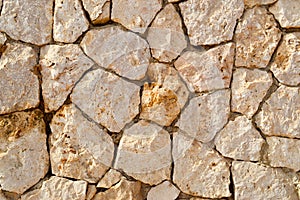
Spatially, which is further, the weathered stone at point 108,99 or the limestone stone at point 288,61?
the weathered stone at point 108,99

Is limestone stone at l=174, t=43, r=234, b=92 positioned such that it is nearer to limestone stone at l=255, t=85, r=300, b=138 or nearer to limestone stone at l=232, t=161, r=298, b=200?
limestone stone at l=255, t=85, r=300, b=138

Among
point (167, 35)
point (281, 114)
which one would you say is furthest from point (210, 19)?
point (281, 114)

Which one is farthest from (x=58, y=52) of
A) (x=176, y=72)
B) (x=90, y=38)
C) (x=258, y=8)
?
(x=258, y=8)

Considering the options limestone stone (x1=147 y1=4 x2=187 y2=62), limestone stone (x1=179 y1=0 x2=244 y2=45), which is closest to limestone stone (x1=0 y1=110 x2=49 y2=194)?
limestone stone (x1=147 y1=4 x2=187 y2=62)

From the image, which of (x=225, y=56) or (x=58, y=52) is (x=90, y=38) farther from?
(x=225, y=56)

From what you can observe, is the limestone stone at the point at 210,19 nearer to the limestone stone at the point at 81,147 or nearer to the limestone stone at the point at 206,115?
the limestone stone at the point at 206,115

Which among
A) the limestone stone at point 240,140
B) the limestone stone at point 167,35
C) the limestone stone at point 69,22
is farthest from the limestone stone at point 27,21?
the limestone stone at point 240,140

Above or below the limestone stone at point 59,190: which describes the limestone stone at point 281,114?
above
